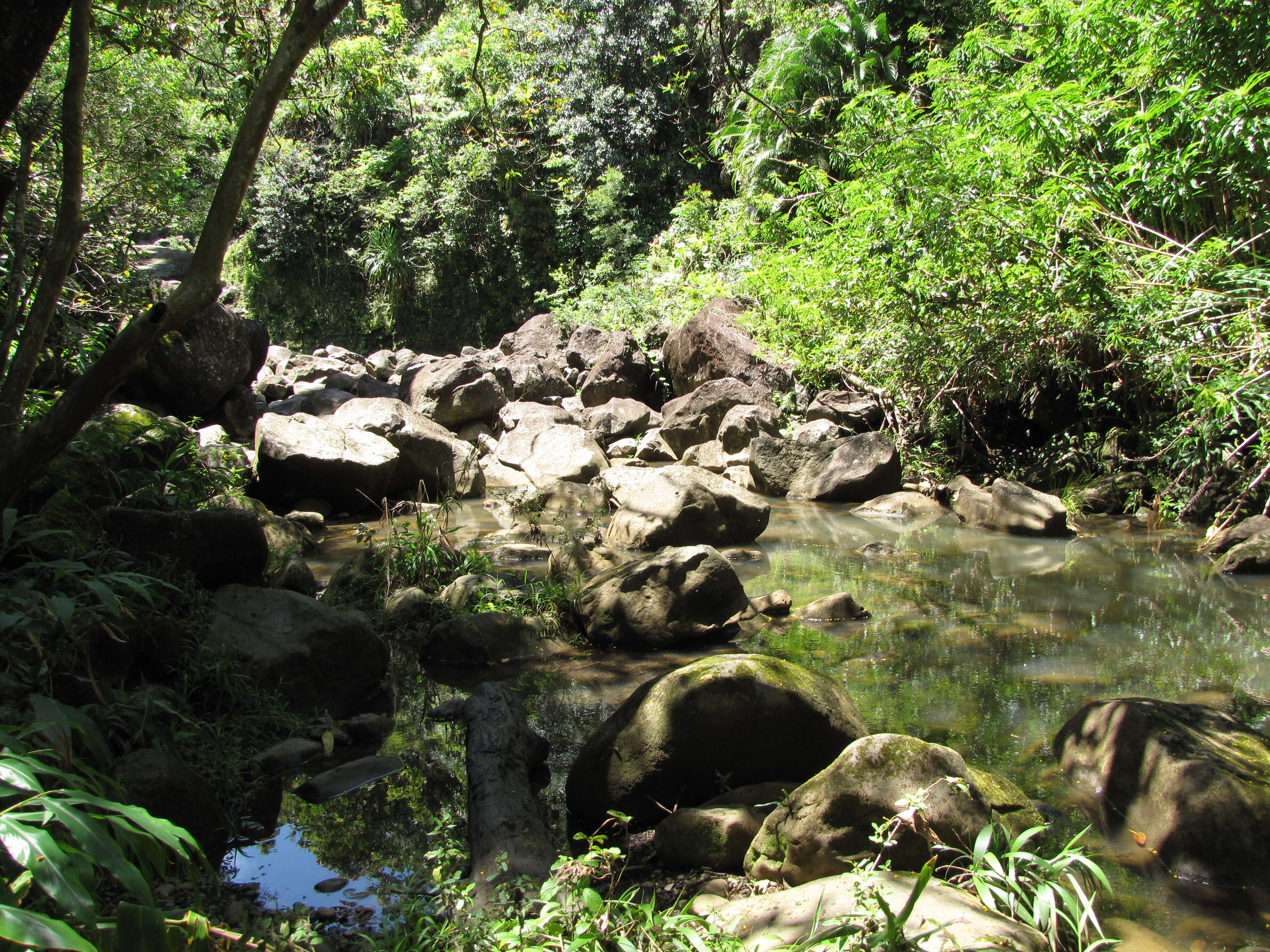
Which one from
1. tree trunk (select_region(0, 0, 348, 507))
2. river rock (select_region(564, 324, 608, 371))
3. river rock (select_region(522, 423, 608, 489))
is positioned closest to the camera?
tree trunk (select_region(0, 0, 348, 507))

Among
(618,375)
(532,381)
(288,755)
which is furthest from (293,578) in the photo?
(532,381)

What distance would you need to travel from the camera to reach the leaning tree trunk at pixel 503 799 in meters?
2.74

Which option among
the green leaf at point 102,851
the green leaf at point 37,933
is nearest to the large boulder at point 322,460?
the green leaf at point 102,851

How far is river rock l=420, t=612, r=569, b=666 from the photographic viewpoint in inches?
219

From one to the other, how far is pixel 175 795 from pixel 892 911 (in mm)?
2555

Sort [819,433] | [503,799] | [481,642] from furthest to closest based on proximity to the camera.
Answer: [819,433] → [481,642] → [503,799]

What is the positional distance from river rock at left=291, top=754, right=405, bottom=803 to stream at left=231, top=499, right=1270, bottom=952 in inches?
2.2

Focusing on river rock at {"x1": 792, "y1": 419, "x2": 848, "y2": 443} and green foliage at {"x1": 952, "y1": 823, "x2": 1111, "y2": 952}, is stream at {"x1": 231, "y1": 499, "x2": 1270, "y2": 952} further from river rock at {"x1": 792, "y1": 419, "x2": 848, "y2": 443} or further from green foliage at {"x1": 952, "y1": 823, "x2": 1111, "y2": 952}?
river rock at {"x1": 792, "y1": 419, "x2": 848, "y2": 443}

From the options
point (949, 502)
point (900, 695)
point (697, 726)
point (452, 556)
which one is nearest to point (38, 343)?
point (697, 726)

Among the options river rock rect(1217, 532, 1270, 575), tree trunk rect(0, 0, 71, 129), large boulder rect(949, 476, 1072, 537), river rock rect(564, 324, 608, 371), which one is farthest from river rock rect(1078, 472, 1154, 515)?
river rock rect(564, 324, 608, 371)

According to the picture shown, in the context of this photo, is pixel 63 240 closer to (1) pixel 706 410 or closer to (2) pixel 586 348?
(1) pixel 706 410

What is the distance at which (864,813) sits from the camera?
2906 mm

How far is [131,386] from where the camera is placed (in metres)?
11.0

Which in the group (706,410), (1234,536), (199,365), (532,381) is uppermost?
(199,365)
